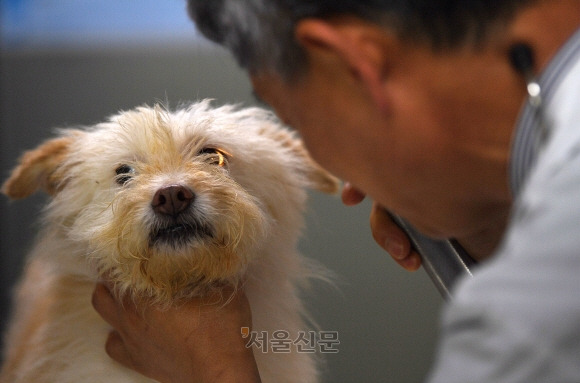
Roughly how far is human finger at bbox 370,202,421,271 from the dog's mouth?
0.27 m

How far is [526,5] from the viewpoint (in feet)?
1.77

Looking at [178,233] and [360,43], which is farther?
[178,233]

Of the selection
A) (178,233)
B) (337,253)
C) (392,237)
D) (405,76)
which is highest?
(405,76)

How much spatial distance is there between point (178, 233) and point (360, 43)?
1.72 feet

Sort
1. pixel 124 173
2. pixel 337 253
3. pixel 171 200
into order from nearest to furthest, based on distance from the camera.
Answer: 1. pixel 171 200
2. pixel 124 173
3. pixel 337 253

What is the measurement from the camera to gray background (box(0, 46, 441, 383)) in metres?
1.28

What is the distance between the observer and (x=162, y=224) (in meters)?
0.98

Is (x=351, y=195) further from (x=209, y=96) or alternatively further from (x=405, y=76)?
(x=405, y=76)

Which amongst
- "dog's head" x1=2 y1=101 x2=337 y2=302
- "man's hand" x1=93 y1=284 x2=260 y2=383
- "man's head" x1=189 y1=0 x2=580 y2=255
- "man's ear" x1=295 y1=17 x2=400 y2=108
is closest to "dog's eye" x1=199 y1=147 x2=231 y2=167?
"dog's head" x1=2 y1=101 x2=337 y2=302

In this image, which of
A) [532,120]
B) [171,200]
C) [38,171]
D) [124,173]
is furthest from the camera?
[38,171]

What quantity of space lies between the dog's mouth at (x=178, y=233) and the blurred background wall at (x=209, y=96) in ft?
0.99

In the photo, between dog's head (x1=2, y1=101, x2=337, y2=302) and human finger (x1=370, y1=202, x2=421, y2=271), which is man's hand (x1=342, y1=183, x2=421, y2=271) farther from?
dog's head (x1=2, y1=101, x2=337, y2=302)

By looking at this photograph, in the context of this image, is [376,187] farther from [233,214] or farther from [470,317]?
[233,214]

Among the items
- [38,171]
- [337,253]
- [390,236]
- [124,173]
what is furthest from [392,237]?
[38,171]
